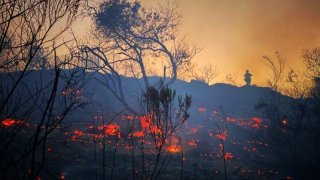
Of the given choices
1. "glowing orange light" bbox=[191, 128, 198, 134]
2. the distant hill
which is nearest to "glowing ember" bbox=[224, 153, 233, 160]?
"glowing orange light" bbox=[191, 128, 198, 134]

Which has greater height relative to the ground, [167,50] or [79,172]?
[167,50]

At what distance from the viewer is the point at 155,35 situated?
21812 mm

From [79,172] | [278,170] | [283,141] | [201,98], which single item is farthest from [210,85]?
[79,172]

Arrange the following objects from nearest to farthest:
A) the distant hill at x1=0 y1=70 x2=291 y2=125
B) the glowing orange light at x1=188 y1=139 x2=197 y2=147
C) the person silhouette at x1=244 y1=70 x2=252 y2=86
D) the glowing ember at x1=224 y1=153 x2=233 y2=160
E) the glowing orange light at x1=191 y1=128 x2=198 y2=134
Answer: the glowing ember at x1=224 y1=153 x2=233 y2=160, the glowing orange light at x1=188 y1=139 x2=197 y2=147, the glowing orange light at x1=191 y1=128 x2=198 y2=134, the distant hill at x1=0 y1=70 x2=291 y2=125, the person silhouette at x1=244 y1=70 x2=252 y2=86

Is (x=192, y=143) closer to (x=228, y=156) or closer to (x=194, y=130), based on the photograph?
(x=228, y=156)

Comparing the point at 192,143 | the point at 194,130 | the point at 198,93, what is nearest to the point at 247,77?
the point at 198,93

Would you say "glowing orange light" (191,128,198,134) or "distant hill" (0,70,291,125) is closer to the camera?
"glowing orange light" (191,128,198,134)

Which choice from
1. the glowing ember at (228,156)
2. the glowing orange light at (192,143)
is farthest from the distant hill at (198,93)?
the glowing ember at (228,156)

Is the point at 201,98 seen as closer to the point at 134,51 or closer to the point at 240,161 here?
the point at 134,51

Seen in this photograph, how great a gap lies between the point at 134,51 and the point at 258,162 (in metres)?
11.8

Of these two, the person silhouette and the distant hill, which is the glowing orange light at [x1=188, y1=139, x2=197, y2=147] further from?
the person silhouette

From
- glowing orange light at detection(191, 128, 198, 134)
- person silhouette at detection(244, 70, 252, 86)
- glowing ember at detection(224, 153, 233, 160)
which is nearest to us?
glowing ember at detection(224, 153, 233, 160)

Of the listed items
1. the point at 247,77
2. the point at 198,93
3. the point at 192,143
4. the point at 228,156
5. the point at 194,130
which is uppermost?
the point at 247,77

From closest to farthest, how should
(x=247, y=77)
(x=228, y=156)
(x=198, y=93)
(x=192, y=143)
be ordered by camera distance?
(x=228, y=156) → (x=192, y=143) → (x=198, y=93) → (x=247, y=77)
